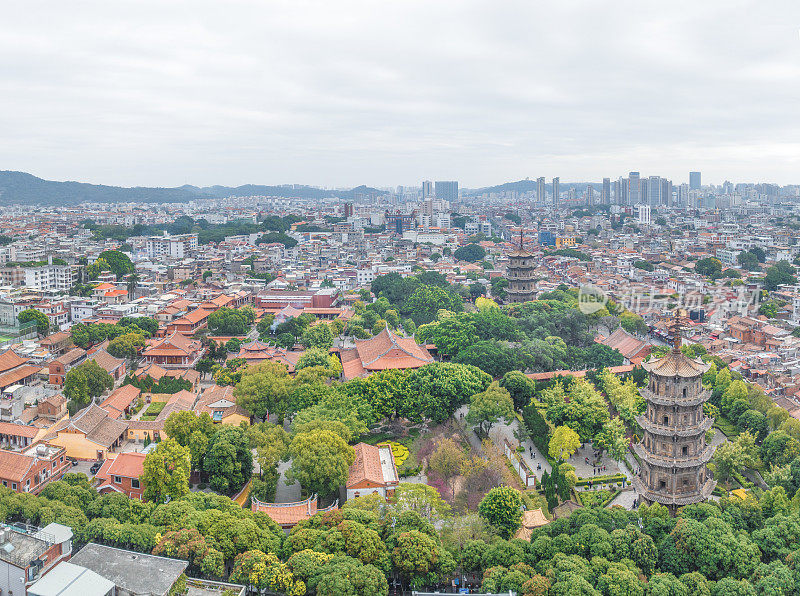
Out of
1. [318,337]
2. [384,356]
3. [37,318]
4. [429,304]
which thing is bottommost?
[318,337]

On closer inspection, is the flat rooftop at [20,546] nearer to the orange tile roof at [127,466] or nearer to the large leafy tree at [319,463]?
the orange tile roof at [127,466]

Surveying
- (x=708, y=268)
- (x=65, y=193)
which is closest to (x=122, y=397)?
(x=708, y=268)

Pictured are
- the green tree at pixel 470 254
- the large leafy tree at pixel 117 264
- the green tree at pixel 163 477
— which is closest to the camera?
the green tree at pixel 163 477

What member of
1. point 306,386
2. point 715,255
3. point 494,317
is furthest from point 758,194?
point 306,386

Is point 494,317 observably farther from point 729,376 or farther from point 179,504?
point 179,504

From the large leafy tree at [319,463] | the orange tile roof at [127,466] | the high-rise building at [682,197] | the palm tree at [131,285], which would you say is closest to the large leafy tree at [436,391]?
the large leafy tree at [319,463]

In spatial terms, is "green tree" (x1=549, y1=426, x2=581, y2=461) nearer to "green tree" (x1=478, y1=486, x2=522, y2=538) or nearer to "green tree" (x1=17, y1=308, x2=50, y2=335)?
"green tree" (x1=478, y1=486, x2=522, y2=538)

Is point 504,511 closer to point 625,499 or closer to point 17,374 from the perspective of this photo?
point 625,499
